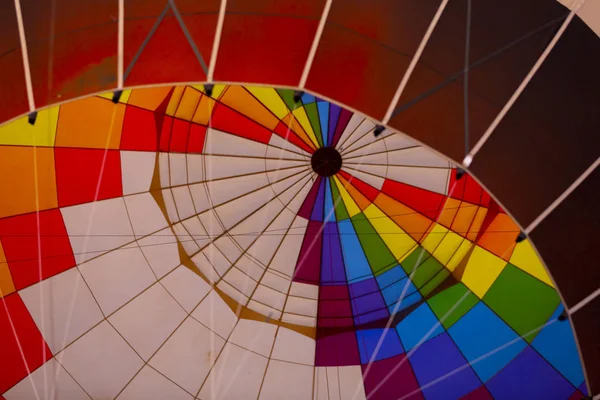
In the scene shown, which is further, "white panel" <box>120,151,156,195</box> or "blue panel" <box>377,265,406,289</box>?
"blue panel" <box>377,265,406,289</box>

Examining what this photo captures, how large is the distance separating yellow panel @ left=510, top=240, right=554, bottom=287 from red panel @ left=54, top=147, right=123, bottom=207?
283cm

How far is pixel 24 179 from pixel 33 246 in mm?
486

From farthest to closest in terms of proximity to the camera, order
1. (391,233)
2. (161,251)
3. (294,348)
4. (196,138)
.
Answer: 1. (391,233)
2. (294,348)
3. (161,251)
4. (196,138)

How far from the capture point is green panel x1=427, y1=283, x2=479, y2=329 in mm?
4648

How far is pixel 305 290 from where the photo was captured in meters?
4.91

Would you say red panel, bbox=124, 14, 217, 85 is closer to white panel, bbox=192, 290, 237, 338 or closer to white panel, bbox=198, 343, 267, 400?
white panel, bbox=192, 290, 237, 338

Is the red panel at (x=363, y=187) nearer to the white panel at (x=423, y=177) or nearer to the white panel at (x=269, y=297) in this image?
the white panel at (x=423, y=177)

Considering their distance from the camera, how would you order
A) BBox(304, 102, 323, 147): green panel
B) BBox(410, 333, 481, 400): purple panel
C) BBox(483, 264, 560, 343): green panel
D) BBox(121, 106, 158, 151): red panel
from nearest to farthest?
1. BBox(121, 106, 158, 151): red panel
2. BBox(483, 264, 560, 343): green panel
3. BBox(410, 333, 481, 400): purple panel
4. BBox(304, 102, 323, 147): green panel

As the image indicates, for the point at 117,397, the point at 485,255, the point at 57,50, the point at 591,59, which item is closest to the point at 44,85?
the point at 57,50

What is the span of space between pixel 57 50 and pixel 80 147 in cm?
117

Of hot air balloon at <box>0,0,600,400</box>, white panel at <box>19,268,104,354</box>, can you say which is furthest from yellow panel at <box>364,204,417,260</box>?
white panel at <box>19,268,104,354</box>

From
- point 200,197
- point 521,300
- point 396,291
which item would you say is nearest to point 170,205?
point 200,197

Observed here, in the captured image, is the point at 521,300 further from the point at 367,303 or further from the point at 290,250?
the point at 290,250

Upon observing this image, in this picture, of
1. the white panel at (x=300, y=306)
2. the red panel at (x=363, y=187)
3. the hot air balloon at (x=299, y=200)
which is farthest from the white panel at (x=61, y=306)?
the red panel at (x=363, y=187)
